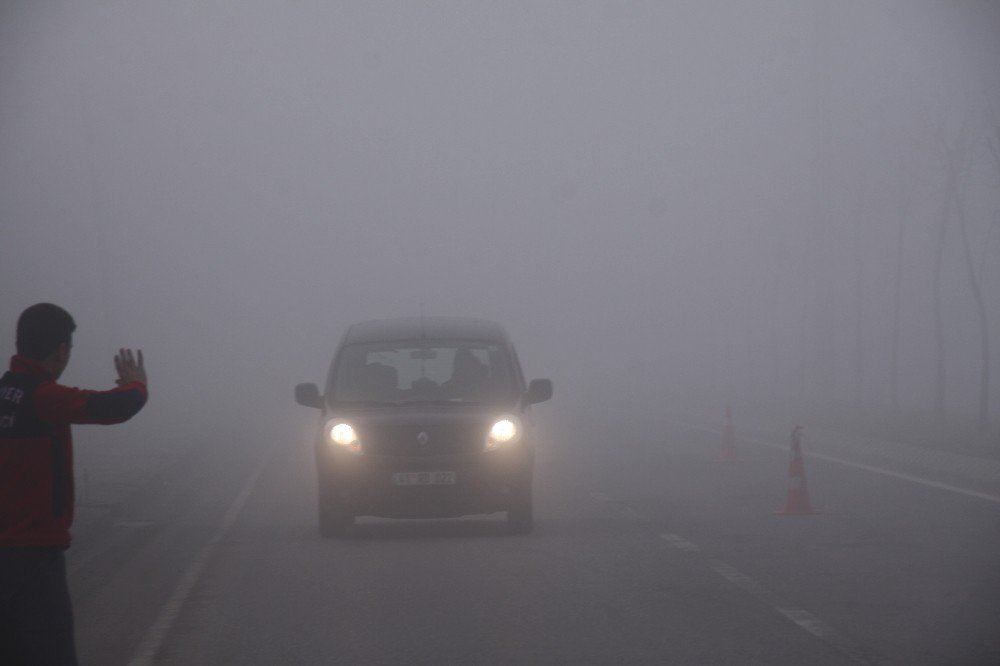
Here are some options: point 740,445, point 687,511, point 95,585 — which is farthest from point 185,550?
point 740,445

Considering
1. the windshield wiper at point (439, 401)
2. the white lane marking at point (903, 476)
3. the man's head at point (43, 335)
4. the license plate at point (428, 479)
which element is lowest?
the white lane marking at point (903, 476)

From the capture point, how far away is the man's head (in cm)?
657

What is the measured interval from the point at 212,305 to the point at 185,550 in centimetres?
14357

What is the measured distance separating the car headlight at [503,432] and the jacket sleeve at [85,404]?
8.94m

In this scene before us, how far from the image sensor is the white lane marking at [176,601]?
32.1 ft

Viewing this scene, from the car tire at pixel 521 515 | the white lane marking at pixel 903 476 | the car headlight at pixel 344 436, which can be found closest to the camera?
the car headlight at pixel 344 436

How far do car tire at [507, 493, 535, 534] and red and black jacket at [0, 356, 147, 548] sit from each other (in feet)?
29.6

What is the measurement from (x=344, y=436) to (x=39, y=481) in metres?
8.91

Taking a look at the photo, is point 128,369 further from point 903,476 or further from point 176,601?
point 903,476

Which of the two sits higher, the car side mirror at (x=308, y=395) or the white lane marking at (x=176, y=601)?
the car side mirror at (x=308, y=395)

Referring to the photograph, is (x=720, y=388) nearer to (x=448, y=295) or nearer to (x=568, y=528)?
(x=568, y=528)

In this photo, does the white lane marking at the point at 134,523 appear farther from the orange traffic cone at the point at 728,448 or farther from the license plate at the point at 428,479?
the orange traffic cone at the point at 728,448

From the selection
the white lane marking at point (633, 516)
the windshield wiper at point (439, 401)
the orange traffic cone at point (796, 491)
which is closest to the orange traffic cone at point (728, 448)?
the white lane marking at point (633, 516)

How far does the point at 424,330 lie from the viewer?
655 inches
